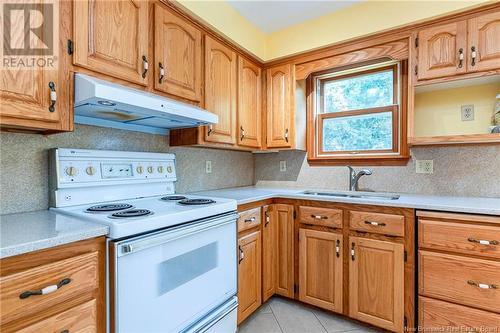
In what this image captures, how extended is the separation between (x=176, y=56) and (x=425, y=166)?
2044 mm

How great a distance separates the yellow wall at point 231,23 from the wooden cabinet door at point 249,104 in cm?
15

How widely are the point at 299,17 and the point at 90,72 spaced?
1.80 metres

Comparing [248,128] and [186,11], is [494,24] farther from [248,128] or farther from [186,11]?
[186,11]

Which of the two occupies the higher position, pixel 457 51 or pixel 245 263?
pixel 457 51

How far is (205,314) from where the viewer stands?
140 cm

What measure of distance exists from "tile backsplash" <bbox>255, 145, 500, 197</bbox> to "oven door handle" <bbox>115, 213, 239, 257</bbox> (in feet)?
4.37

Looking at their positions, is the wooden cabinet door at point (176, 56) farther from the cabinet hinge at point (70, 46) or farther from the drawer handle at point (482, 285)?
the drawer handle at point (482, 285)

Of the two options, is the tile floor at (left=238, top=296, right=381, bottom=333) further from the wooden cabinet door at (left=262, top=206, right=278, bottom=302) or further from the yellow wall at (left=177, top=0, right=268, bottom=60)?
the yellow wall at (left=177, top=0, right=268, bottom=60)

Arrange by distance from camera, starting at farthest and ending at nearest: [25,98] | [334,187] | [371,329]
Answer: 1. [334,187]
2. [371,329]
3. [25,98]

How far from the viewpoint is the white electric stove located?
104 centimetres

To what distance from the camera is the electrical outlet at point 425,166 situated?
2.04 metres

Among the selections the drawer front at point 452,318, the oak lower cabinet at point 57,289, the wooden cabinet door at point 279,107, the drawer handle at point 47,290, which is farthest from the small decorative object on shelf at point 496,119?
the drawer handle at point 47,290

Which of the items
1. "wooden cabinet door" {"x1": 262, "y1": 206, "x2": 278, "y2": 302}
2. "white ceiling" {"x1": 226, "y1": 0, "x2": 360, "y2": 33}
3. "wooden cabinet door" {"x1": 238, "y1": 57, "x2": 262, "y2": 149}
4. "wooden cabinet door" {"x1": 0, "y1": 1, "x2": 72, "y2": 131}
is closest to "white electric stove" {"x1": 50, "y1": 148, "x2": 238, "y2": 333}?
"wooden cabinet door" {"x1": 0, "y1": 1, "x2": 72, "y2": 131}

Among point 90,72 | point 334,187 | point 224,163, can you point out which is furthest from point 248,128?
point 90,72
